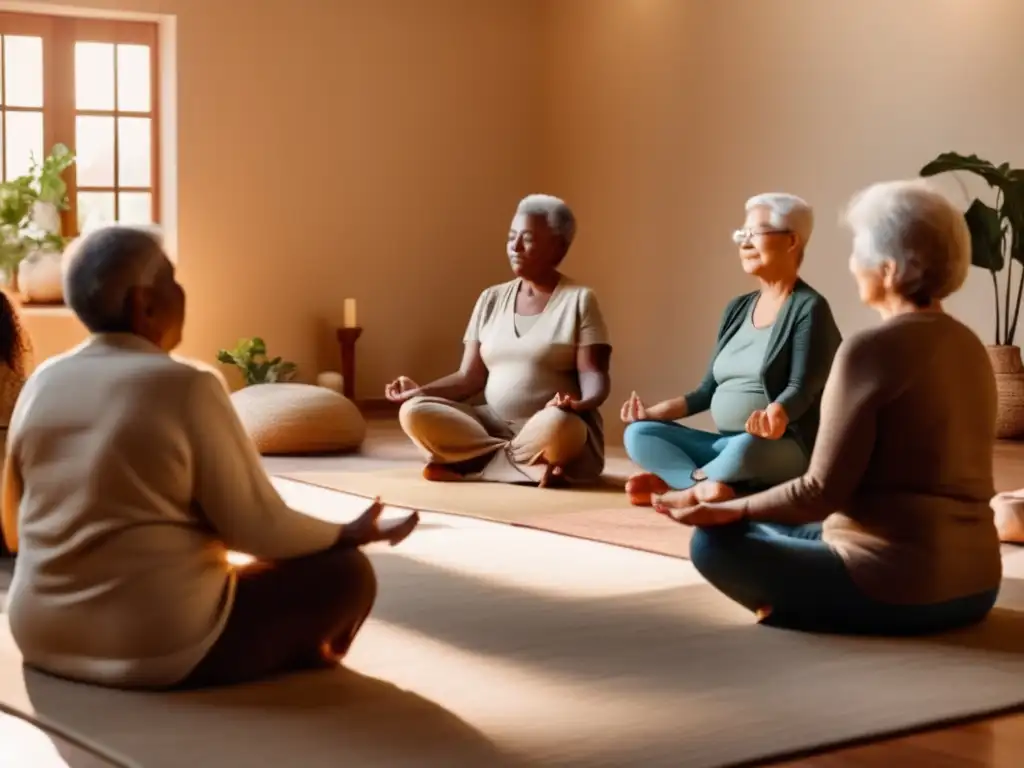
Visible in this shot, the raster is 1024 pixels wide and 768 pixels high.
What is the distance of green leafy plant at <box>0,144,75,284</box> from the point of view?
779 cm

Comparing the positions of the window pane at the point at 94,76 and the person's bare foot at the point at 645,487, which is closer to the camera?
the person's bare foot at the point at 645,487

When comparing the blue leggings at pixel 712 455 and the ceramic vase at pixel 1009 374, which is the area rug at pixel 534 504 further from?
the ceramic vase at pixel 1009 374

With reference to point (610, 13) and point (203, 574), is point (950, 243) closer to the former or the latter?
point (203, 574)

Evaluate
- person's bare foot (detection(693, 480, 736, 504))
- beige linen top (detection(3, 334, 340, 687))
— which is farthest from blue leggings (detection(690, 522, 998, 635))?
person's bare foot (detection(693, 480, 736, 504))

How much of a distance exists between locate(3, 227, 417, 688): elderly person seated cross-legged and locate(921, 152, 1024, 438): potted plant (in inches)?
176

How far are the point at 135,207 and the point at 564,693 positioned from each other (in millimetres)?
6347

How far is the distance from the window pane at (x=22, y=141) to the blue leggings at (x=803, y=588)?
5970 millimetres

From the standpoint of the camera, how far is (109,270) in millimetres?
2615

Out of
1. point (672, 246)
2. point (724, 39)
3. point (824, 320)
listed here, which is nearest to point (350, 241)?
point (672, 246)

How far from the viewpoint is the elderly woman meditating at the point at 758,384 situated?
4.61m

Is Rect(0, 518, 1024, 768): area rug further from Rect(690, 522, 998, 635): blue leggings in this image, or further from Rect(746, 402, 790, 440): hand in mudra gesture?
Rect(746, 402, 790, 440): hand in mudra gesture

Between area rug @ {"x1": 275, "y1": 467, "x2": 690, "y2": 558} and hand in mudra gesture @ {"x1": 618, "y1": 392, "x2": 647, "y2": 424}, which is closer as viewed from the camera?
area rug @ {"x1": 275, "y1": 467, "x2": 690, "y2": 558}

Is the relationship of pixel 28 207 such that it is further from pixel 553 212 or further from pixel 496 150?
pixel 553 212

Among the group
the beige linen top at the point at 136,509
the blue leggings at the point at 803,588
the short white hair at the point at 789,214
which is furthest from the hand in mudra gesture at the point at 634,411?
the beige linen top at the point at 136,509
